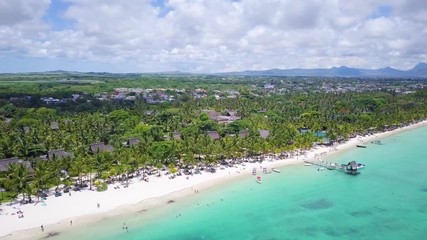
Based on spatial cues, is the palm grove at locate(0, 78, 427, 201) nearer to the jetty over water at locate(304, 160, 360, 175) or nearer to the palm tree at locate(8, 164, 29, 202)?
the palm tree at locate(8, 164, 29, 202)

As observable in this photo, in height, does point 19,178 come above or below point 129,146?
above

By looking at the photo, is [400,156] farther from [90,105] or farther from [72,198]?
[90,105]

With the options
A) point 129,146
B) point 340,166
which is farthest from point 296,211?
point 129,146

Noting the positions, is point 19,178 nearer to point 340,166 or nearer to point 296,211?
point 296,211

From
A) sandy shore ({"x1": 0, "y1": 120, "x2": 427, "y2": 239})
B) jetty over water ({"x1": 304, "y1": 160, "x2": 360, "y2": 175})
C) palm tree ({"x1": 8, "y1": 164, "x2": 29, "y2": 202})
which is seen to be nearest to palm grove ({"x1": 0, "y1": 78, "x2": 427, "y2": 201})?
palm tree ({"x1": 8, "y1": 164, "x2": 29, "y2": 202})

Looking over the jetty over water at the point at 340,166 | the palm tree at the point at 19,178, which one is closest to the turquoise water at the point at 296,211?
the jetty over water at the point at 340,166

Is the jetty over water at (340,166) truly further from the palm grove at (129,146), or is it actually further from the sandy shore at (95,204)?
the sandy shore at (95,204)

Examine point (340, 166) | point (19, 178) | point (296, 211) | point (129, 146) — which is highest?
point (19, 178)

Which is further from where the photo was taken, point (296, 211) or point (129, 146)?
point (129, 146)
